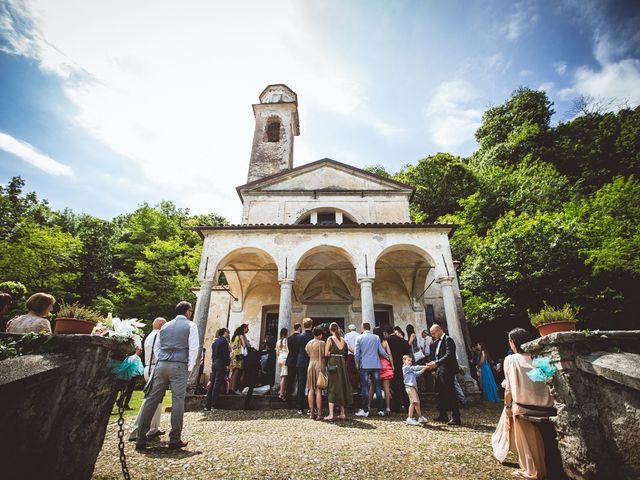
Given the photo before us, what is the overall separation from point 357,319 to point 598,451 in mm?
10802

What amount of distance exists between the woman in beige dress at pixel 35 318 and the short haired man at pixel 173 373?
1.47 m

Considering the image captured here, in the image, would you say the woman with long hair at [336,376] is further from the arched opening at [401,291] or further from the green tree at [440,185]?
the green tree at [440,185]

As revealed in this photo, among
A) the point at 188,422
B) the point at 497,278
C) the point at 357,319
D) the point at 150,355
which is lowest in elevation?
the point at 188,422

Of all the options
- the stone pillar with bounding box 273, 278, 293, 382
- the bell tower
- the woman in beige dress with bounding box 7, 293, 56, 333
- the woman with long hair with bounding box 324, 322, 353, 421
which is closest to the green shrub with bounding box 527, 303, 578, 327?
the woman with long hair with bounding box 324, 322, 353, 421

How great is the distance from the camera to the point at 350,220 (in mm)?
14352

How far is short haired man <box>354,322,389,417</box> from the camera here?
6.21m

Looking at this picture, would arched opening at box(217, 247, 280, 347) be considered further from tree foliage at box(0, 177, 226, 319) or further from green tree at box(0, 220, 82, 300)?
green tree at box(0, 220, 82, 300)

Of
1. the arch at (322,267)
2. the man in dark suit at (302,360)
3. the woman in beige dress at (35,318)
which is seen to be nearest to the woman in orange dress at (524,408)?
the man in dark suit at (302,360)

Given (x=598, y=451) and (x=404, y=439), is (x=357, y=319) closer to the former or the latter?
(x=404, y=439)

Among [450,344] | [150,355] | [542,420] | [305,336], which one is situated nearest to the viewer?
[542,420]

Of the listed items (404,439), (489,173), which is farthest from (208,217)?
(404,439)

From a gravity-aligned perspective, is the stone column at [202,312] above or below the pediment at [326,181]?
below

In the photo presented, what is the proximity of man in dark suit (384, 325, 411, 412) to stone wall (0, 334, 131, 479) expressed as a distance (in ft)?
18.2

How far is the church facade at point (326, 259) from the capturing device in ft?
33.5
